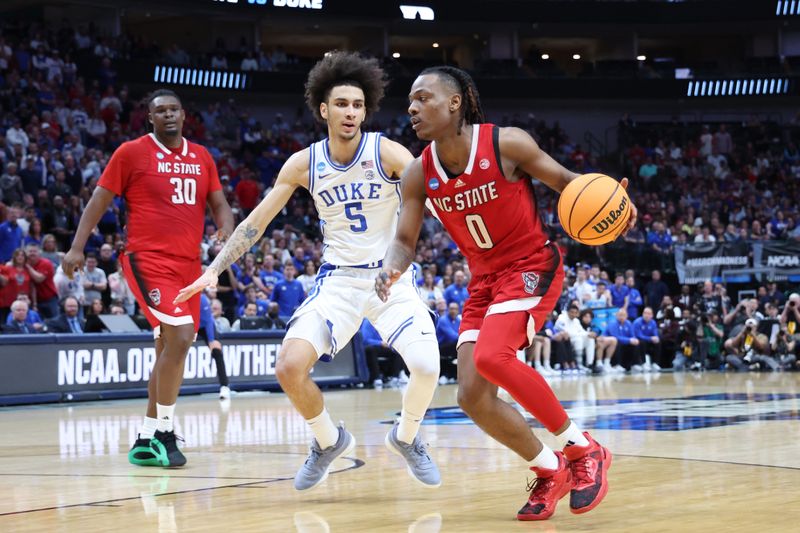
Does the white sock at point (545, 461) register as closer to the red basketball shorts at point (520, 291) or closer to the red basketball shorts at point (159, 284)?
the red basketball shorts at point (520, 291)

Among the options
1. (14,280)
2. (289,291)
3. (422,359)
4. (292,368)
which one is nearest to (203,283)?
(292,368)

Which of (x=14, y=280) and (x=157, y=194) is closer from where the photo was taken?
(x=157, y=194)

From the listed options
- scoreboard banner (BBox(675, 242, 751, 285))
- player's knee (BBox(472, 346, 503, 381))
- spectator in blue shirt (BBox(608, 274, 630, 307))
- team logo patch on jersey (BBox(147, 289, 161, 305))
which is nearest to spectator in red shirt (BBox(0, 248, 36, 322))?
team logo patch on jersey (BBox(147, 289, 161, 305))

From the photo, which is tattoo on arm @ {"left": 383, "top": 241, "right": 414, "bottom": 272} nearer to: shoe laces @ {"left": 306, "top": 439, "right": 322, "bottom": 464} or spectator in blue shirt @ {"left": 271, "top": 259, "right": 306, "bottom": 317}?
shoe laces @ {"left": 306, "top": 439, "right": 322, "bottom": 464}

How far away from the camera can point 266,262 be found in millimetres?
18938

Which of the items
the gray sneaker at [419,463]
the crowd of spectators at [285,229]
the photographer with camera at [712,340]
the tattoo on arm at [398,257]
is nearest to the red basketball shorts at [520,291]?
the tattoo on arm at [398,257]

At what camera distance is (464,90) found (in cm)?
571

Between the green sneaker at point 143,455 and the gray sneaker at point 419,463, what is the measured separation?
6.37ft

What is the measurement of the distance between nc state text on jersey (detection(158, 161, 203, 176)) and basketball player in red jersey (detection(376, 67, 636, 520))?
2728 mm

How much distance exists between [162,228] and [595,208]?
3.63 m

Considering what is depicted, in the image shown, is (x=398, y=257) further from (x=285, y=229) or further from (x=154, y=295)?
(x=285, y=229)

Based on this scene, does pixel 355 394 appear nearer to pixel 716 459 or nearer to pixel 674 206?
A: pixel 716 459

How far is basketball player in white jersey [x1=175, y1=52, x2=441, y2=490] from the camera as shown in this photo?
6219mm

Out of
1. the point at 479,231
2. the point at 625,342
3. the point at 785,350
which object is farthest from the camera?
the point at 625,342
